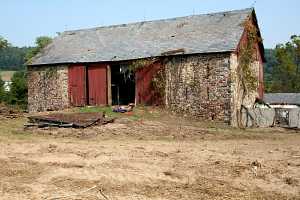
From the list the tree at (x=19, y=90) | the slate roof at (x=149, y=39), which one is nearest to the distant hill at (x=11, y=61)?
the tree at (x=19, y=90)

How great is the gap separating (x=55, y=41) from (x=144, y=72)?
32.0 ft

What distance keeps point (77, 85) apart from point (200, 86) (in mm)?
9002

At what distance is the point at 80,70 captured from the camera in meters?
27.2

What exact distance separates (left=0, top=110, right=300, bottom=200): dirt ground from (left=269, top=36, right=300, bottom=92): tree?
137 ft

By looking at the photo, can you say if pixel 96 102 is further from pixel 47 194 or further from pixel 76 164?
pixel 47 194

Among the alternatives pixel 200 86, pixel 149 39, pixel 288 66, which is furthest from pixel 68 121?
pixel 288 66

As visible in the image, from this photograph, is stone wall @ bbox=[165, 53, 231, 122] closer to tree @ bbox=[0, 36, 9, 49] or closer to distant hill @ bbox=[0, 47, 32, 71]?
tree @ bbox=[0, 36, 9, 49]

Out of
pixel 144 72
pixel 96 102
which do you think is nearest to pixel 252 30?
pixel 144 72

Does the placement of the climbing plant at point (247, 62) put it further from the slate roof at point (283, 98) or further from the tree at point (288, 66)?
the tree at point (288, 66)

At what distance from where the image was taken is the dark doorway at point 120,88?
2800cm

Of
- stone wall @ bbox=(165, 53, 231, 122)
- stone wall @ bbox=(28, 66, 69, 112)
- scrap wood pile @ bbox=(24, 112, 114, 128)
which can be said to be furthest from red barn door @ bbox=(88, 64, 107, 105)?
scrap wood pile @ bbox=(24, 112, 114, 128)

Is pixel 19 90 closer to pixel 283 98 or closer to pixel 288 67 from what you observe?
pixel 283 98

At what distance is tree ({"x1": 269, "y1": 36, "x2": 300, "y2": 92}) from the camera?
58.6 metres

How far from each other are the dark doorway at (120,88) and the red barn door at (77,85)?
204 centimetres
